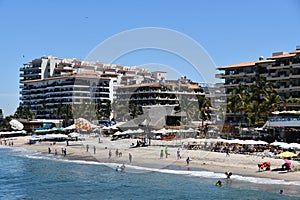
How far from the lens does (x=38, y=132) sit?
9406 centimetres

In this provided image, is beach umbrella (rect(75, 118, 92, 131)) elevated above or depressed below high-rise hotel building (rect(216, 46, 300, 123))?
below

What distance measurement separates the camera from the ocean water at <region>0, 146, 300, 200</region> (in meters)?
32.7

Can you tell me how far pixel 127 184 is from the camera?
38.0m

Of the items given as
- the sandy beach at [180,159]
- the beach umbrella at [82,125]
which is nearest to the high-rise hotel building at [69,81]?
the beach umbrella at [82,125]

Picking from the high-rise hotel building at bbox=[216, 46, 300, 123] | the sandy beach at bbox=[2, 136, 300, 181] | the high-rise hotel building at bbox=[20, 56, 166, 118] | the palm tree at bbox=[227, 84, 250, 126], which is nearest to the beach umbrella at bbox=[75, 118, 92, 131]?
the sandy beach at bbox=[2, 136, 300, 181]

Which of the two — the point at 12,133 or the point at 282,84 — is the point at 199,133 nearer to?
the point at 282,84

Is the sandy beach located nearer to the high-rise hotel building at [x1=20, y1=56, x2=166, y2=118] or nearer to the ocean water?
the ocean water

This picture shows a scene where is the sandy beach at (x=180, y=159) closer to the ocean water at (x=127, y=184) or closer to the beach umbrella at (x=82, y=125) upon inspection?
the ocean water at (x=127, y=184)

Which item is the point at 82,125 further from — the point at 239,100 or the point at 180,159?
the point at 180,159

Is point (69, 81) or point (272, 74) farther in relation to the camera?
point (69, 81)

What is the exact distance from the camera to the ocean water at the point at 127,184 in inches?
1286

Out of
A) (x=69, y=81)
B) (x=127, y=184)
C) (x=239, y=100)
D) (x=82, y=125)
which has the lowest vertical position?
(x=127, y=184)

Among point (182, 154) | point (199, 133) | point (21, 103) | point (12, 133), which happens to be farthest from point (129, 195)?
point (21, 103)

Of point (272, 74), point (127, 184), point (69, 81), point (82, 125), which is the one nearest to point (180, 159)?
point (127, 184)
